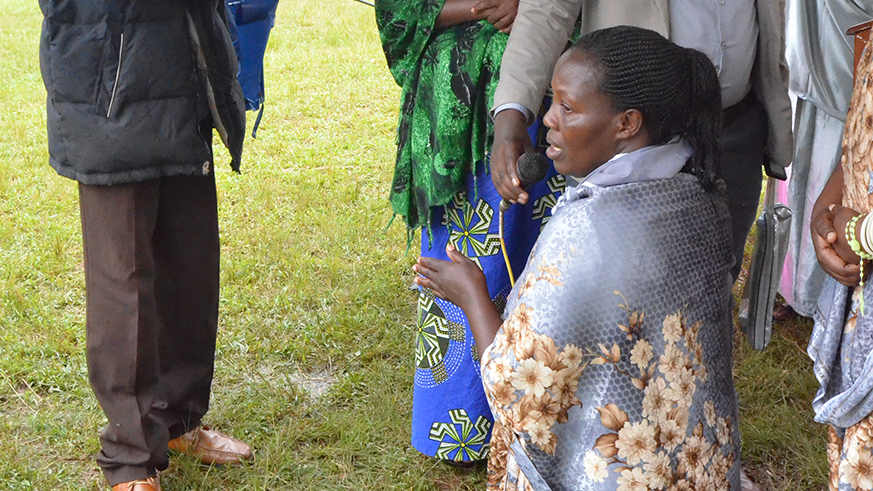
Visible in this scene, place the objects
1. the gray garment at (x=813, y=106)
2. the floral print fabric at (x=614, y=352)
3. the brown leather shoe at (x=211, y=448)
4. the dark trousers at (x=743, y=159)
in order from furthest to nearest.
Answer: the gray garment at (x=813, y=106)
the brown leather shoe at (x=211, y=448)
the dark trousers at (x=743, y=159)
the floral print fabric at (x=614, y=352)

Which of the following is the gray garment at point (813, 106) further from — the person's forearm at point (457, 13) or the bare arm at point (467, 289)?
the bare arm at point (467, 289)

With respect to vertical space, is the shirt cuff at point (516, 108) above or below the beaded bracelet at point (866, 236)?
above

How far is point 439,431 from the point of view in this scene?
122 inches

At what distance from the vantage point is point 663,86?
2.04m

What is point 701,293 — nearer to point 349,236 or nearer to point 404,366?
point 404,366

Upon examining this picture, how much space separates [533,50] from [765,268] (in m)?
1.01

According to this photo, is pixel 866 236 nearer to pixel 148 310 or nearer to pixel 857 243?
pixel 857 243

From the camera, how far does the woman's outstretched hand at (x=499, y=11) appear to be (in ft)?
8.71

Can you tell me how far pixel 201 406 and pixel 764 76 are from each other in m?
2.08

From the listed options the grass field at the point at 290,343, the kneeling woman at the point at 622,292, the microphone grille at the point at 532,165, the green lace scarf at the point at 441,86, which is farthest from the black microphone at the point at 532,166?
the grass field at the point at 290,343

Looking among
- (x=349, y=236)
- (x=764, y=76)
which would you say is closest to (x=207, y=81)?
(x=764, y=76)

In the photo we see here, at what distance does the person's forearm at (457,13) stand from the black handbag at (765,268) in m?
1.06

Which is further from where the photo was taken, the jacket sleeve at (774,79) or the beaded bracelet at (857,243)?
the jacket sleeve at (774,79)

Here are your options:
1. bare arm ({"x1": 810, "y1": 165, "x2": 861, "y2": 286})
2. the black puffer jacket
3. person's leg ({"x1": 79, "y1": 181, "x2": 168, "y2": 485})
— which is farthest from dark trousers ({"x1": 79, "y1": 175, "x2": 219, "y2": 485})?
bare arm ({"x1": 810, "y1": 165, "x2": 861, "y2": 286})
